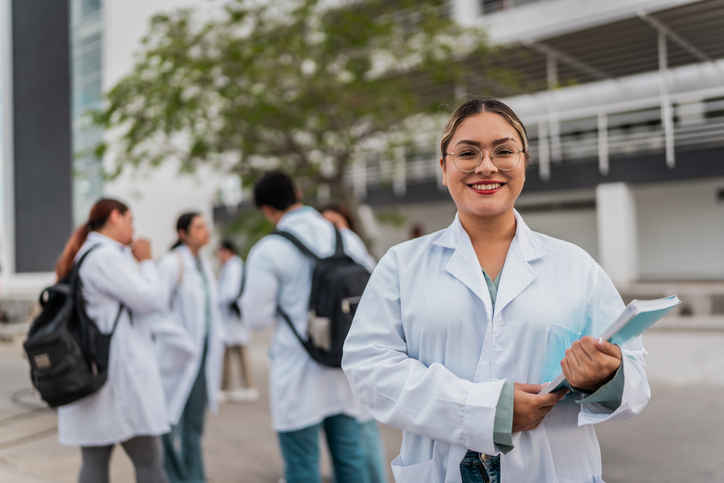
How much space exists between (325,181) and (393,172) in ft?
29.0

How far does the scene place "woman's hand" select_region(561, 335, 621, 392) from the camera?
1426 millimetres

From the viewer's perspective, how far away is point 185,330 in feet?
14.0

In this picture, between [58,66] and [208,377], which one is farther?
[58,66]

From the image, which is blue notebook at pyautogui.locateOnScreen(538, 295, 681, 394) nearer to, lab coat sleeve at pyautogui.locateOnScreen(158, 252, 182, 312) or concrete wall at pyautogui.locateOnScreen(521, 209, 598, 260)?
lab coat sleeve at pyautogui.locateOnScreen(158, 252, 182, 312)

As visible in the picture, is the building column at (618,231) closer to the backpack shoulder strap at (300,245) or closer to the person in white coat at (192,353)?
the person in white coat at (192,353)

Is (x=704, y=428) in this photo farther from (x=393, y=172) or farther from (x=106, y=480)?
(x=393, y=172)

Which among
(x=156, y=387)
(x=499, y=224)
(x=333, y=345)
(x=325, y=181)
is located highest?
(x=325, y=181)

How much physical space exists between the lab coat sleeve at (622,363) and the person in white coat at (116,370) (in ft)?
7.65

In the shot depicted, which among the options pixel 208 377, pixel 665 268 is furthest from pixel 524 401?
pixel 665 268

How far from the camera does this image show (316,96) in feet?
33.0

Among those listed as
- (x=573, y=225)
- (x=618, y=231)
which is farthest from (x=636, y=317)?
(x=573, y=225)

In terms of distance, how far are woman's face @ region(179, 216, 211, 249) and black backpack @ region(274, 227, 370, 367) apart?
5.05 feet

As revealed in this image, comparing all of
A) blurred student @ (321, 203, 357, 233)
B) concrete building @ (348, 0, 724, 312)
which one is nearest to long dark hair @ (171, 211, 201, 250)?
blurred student @ (321, 203, 357, 233)

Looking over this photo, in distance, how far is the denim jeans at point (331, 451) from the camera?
3.21 metres
